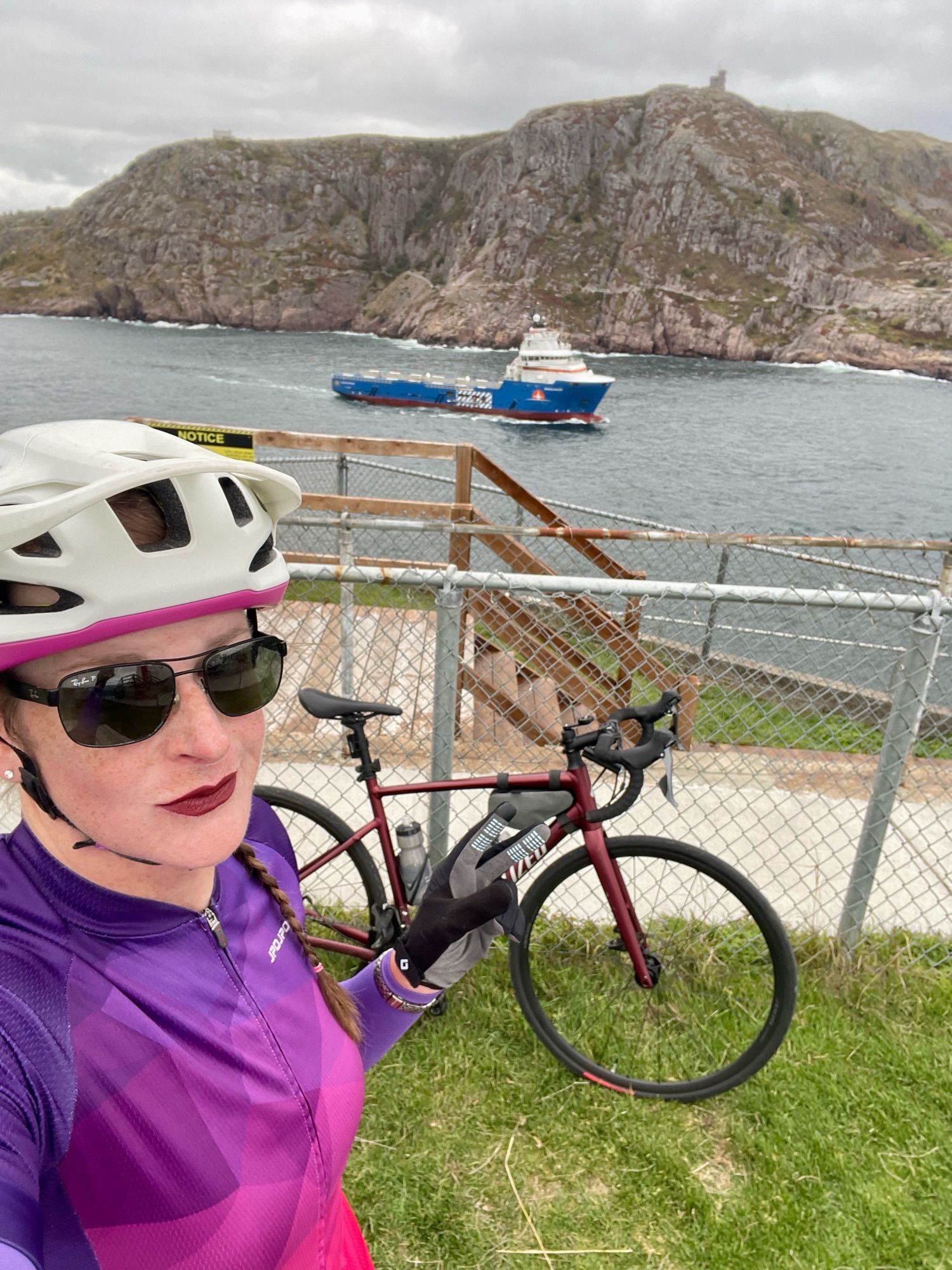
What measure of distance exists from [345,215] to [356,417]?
126m

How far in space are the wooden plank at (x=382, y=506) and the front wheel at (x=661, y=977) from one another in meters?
3.46

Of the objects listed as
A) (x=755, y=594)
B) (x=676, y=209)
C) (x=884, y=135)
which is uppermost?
(x=884, y=135)

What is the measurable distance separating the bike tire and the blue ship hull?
196ft

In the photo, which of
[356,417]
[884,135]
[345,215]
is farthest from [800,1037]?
[884,135]

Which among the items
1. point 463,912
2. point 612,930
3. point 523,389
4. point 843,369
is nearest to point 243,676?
point 463,912

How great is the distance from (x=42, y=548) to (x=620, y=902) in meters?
2.44

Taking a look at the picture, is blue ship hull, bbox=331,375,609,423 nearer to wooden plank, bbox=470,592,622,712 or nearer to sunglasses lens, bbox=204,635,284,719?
wooden plank, bbox=470,592,622,712

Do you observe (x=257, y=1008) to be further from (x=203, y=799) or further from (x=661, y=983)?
(x=661, y=983)

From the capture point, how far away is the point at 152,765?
3.53 ft

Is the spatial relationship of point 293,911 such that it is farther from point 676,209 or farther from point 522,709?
point 676,209

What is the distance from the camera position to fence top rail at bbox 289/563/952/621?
9.64ft

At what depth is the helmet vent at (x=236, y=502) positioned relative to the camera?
1226 mm

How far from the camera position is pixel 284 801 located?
10.5 feet

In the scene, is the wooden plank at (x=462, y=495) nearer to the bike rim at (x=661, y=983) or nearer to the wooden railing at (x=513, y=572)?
the wooden railing at (x=513, y=572)
